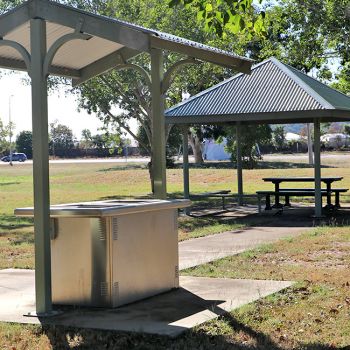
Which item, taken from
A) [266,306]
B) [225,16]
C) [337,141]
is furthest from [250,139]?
[337,141]

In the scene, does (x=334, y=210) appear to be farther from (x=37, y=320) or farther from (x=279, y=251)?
(x=37, y=320)

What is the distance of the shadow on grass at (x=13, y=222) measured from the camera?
57.5 ft

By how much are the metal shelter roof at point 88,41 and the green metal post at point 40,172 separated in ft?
0.74

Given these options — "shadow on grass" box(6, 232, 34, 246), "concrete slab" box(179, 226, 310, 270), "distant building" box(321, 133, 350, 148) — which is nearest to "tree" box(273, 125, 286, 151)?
"distant building" box(321, 133, 350, 148)

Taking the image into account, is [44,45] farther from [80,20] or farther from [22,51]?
[80,20]

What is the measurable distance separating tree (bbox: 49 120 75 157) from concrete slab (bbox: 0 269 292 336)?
81.1 meters

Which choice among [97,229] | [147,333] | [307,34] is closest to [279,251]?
[97,229]

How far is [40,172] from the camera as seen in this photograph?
7.04m

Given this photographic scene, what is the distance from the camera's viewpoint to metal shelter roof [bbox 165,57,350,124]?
1738 cm

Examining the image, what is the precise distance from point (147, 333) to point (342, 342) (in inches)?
62.1

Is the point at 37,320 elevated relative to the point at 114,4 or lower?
lower

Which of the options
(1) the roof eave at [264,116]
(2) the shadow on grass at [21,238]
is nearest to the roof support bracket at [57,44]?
(2) the shadow on grass at [21,238]

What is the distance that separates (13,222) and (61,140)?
262 ft

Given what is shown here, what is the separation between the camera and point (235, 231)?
49.5 ft
